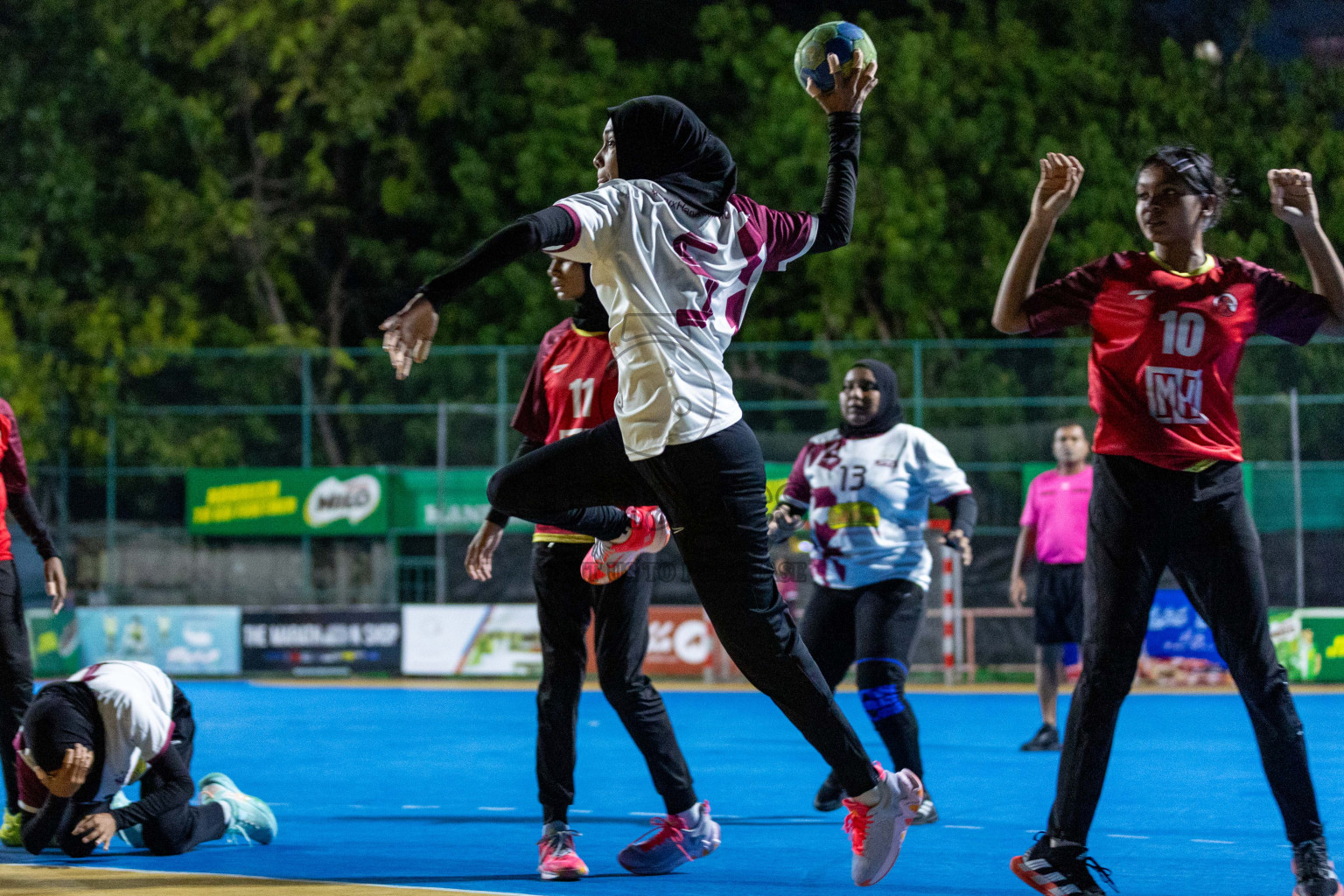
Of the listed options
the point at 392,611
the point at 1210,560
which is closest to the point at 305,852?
the point at 1210,560

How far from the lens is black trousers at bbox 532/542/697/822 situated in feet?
18.0

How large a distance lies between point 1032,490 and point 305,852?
6.08m

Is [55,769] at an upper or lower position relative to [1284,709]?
lower

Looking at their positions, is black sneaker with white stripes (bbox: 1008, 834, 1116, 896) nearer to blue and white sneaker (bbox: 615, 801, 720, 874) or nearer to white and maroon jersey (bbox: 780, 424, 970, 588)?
blue and white sneaker (bbox: 615, 801, 720, 874)

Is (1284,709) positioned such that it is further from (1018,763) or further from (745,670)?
(1018,763)

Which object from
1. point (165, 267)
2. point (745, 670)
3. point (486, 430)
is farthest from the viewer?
point (165, 267)

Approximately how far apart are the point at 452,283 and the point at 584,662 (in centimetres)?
227

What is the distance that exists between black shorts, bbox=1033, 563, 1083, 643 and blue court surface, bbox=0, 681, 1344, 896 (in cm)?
75

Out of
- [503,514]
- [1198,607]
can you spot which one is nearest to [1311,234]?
[1198,607]

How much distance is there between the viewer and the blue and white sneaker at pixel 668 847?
529 centimetres

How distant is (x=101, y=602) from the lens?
60.5 ft

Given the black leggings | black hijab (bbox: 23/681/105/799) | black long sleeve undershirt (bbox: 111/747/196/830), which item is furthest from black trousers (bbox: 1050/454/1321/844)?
black hijab (bbox: 23/681/105/799)

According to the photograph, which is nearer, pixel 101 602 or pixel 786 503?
pixel 786 503

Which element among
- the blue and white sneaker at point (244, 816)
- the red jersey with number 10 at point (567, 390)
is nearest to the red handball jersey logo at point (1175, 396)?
the red jersey with number 10 at point (567, 390)
